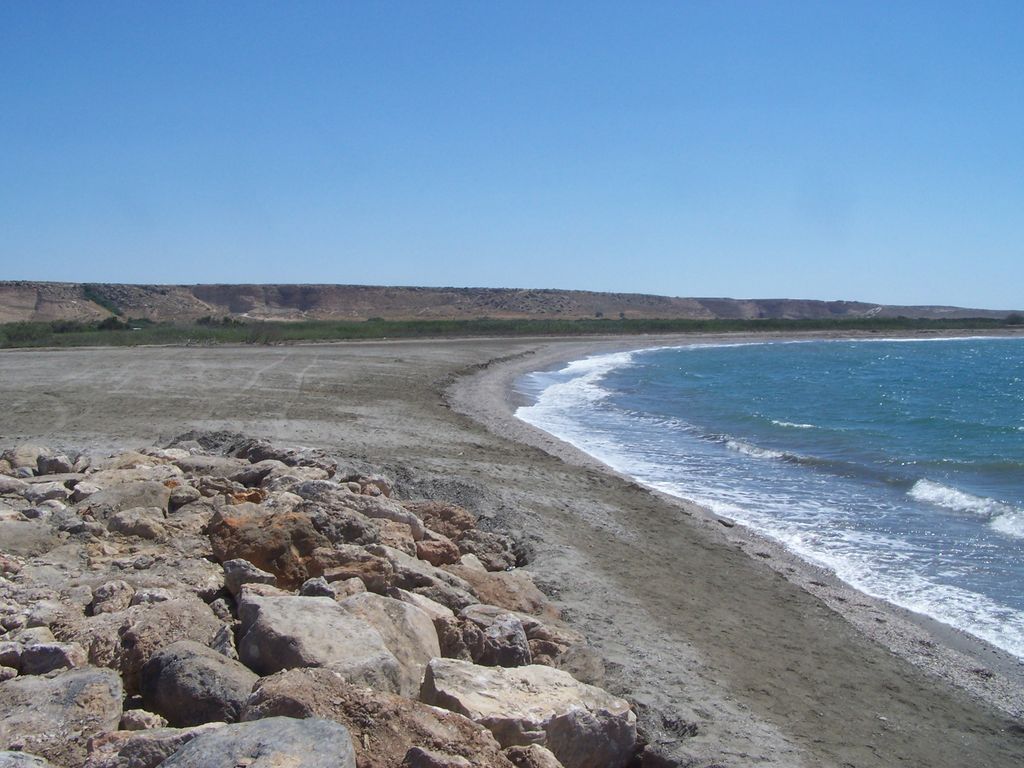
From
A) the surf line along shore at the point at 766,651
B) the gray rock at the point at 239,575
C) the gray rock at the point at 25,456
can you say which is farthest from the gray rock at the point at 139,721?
the gray rock at the point at 25,456

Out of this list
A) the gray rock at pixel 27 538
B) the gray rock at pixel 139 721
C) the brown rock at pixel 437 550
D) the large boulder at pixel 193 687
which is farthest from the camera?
the brown rock at pixel 437 550

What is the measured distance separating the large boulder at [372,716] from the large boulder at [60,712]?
61 cm

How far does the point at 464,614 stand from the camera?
5453 millimetres

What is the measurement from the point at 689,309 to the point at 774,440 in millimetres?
120014

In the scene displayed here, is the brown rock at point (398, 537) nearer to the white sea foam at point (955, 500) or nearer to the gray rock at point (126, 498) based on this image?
the gray rock at point (126, 498)

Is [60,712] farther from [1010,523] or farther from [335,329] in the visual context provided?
[335,329]

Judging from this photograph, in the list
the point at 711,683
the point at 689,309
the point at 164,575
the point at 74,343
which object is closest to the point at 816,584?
the point at 711,683

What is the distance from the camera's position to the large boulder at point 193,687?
3738 millimetres

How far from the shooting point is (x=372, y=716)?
354cm

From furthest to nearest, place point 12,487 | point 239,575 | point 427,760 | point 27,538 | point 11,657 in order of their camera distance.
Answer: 1. point 12,487
2. point 27,538
3. point 239,575
4. point 11,657
5. point 427,760

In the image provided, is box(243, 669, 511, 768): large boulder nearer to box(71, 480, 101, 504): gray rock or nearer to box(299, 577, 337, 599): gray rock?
box(299, 577, 337, 599): gray rock

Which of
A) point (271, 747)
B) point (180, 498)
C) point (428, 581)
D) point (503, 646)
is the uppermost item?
point (271, 747)

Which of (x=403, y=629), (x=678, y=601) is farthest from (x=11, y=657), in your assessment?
(x=678, y=601)

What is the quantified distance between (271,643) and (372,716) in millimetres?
855
